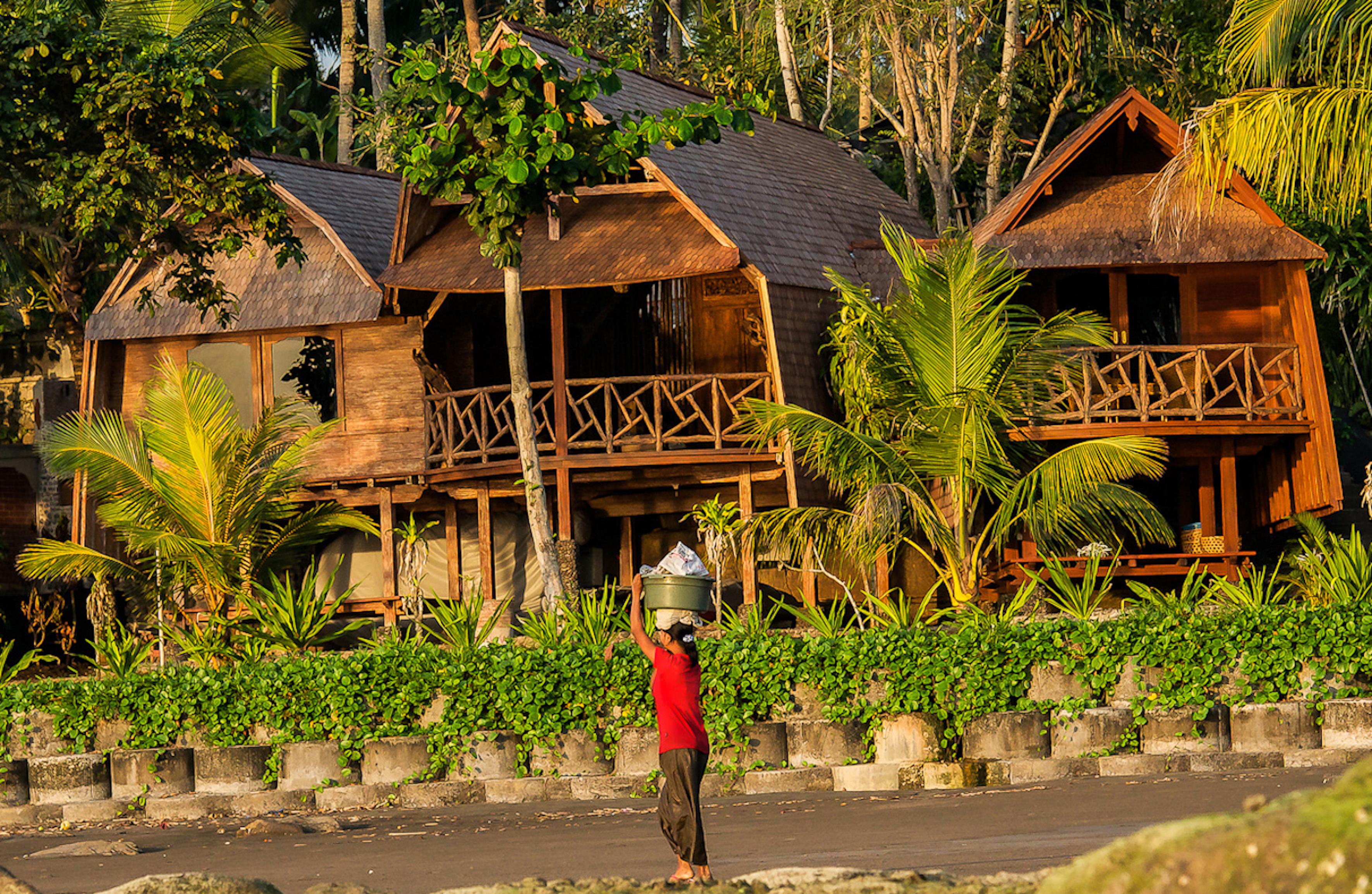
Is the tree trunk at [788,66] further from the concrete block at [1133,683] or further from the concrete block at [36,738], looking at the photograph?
the concrete block at [36,738]

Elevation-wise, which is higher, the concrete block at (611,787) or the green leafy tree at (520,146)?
the green leafy tree at (520,146)

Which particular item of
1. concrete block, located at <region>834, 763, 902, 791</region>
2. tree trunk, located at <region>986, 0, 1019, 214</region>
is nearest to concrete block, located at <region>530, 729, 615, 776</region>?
concrete block, located at <region>834, 763, 902, 791</region>

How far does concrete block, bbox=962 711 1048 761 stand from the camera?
505 inches

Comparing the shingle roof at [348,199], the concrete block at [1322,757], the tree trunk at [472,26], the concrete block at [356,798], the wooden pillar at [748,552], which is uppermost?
the tree trunk at [472,26]

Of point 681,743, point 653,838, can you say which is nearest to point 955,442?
point 653,838

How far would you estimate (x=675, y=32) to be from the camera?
3033 cm

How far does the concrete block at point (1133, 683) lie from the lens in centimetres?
1296

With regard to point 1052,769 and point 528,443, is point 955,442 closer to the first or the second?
point 1052,769

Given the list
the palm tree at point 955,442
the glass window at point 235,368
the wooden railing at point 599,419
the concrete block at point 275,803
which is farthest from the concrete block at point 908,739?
the glass window at point 235,368

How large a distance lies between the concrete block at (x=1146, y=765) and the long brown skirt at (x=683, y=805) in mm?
5374

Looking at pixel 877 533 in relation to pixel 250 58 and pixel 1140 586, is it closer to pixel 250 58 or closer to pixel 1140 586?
pixel 1140 586

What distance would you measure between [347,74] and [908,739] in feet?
65.6

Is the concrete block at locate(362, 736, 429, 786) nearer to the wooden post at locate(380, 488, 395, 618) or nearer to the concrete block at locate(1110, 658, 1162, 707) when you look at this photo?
the concrete block at locate(1110, 658, 1162, 707)

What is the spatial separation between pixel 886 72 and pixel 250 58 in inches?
343
